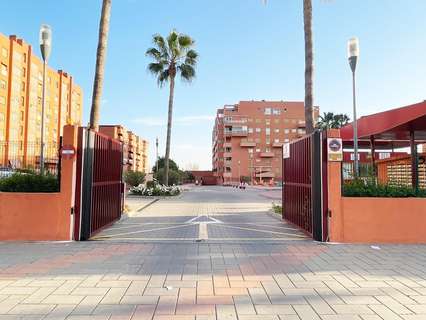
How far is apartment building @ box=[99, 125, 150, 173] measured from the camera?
11256cm

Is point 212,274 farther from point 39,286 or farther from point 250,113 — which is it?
point 250,113

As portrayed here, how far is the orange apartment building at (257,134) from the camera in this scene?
102 m

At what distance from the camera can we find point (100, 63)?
1280 cm

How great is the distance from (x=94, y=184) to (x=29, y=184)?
1.46 meters

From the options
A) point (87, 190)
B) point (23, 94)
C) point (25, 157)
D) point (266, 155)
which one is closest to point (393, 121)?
point (87, 190)

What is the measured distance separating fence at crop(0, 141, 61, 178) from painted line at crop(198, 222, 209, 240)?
3759 mm

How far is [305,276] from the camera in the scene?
6.02 meters

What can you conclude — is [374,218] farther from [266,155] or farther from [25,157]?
[266,155]

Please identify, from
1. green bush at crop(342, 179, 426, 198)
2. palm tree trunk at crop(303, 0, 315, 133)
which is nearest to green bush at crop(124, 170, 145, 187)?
palm tree trunk at crop(303, 0, 315, 133)

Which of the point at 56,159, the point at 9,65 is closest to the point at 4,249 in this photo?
the point at 56,159

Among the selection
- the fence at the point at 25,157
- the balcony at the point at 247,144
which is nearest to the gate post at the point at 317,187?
the fence at the point at 25,157

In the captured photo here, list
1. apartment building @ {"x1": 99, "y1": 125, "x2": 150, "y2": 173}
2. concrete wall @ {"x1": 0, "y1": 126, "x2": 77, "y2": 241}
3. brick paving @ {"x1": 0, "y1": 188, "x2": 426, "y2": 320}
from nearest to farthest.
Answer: brick paving @ {"x1": 0, "y1": 188, "x2": 426, "y2": 320} → concrete wall @ {"x1": 0, "y1": 126, "x2": 77, "y2": 241} → apartment building @ {"x1": 99, "y1": 125, "x2": 150, "y2": 173}

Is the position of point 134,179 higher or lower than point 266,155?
lower

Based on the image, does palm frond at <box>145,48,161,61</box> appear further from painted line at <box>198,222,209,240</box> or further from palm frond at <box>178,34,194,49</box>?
painted line at <box>198,222,209,240</box>
